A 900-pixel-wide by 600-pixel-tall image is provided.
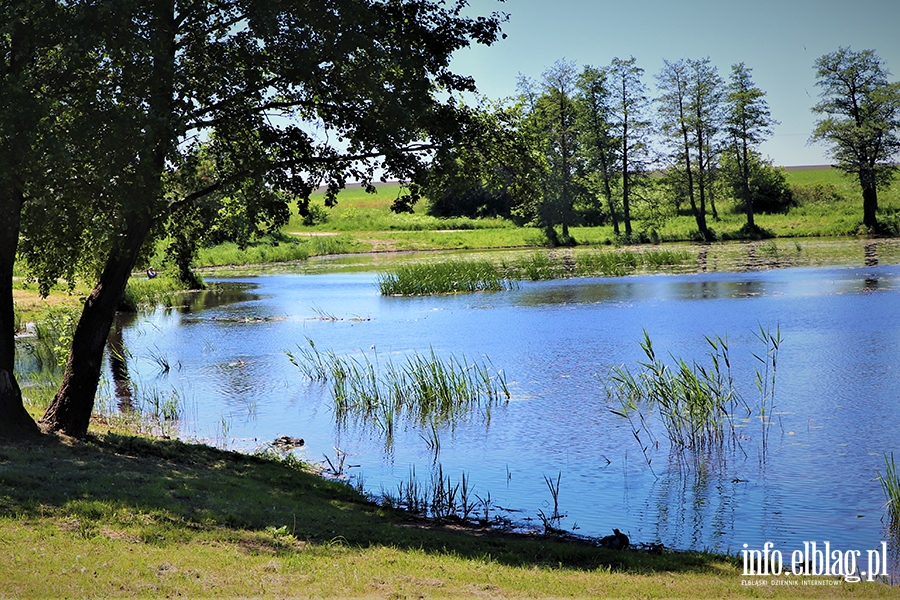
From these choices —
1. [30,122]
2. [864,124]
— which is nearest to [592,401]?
[30,122]

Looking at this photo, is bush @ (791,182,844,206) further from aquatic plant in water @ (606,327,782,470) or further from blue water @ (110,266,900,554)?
aquatic plant in water @ (606,327,782,470)

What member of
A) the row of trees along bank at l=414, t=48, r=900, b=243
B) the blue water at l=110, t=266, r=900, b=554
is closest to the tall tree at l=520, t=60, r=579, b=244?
the row of trees along bank at l=414, t=48, r=900, b=243

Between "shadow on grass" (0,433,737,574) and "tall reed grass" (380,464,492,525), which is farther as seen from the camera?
"tall reed grass" (380,464,492,525)

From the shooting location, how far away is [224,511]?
9.55 meters

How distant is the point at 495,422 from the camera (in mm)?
16859

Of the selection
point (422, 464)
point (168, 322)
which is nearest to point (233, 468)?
point (422, 464)

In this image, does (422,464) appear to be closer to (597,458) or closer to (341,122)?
(597,458)

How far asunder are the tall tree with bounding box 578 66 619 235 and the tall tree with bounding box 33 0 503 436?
66.7 meters

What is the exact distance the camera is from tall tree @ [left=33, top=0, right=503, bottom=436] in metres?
11.3

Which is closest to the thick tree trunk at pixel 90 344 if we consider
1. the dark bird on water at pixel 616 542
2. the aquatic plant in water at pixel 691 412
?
the dark bird on water at pixel 616 542

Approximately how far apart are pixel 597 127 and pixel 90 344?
70.4 metres

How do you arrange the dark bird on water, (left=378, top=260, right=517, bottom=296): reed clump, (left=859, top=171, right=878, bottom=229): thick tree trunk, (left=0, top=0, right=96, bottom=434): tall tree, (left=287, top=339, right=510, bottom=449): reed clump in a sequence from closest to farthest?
the dark bird on water, (left=0, top=0, right=96, bottom=434): tall tree, (left=287, top=339, right=510, bottom=449): reed clump, (left=378, top=260, right=517, bottom=296): reed clump, (left=859, top=171, right=878, bottom=229): thick tree trunk

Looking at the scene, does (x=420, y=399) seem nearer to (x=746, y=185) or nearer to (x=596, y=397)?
(x=596, y=397)

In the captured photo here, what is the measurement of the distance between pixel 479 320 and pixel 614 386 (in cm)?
1255
